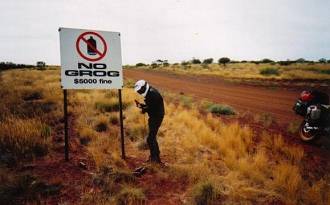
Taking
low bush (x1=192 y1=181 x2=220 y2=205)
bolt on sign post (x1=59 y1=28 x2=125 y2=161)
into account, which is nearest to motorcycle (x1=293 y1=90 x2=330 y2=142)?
low bush (x1=192 y1=181 x2=220 y2=205)

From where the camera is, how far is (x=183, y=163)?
24.0 ft

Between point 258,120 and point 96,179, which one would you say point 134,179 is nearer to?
point 96,179

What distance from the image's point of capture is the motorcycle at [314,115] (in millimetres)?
8094

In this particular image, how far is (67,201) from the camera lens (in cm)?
512

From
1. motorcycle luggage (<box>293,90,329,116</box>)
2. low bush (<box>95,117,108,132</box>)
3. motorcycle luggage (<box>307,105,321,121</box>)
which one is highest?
motorcycle luggage (<box>293,90,329,116</box>)

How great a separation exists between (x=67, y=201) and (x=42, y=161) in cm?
212

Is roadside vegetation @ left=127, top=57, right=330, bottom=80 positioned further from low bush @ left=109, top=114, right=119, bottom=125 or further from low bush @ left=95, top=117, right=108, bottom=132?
low bush @ left=95, top=117, right=108, bottom=132

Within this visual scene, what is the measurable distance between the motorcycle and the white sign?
5.37 metres

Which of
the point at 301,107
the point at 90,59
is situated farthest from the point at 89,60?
the point at 301,107

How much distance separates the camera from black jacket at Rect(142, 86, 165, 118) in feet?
22.5

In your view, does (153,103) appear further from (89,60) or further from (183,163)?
(89,60)

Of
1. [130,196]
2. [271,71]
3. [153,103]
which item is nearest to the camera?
[130,196]

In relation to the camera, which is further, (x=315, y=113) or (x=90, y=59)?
(x=315, y=113)

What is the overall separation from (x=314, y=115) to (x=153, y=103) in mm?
4547
